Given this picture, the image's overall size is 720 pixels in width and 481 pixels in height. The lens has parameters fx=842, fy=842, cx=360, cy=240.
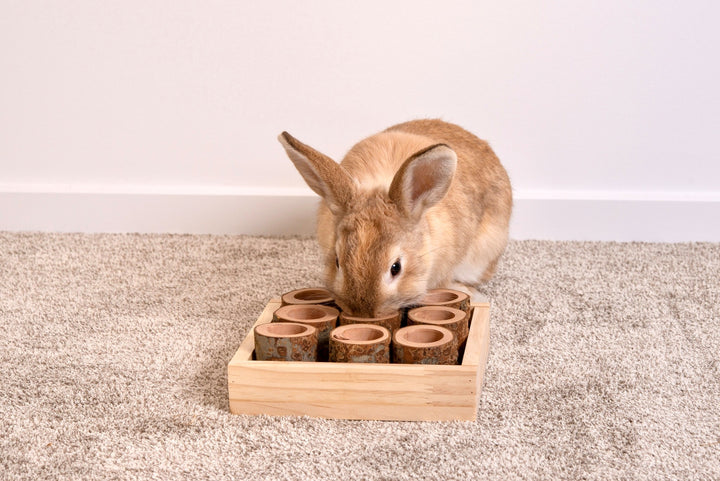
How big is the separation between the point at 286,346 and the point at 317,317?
176 mm

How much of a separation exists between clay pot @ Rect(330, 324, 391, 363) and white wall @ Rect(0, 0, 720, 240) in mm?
1315

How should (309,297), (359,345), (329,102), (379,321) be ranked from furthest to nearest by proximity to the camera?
(329,102) < (309,297) < (379,321) < (359,345)

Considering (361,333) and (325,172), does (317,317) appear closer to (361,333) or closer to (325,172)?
(361,333)

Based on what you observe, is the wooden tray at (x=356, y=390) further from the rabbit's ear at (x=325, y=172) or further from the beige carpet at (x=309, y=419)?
the rabbit's ear at (x=325, y=172)

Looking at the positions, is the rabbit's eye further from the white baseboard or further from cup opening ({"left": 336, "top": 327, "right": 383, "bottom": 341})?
the white baseboard

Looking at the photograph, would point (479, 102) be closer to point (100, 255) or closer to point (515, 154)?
point (515, 154)

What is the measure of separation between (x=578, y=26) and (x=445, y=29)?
1.43 ft

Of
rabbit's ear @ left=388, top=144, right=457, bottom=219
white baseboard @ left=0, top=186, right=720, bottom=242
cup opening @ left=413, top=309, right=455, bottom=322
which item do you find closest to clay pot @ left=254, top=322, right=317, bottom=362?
cup opening @ left=413, top=309, right=455, bottom=322

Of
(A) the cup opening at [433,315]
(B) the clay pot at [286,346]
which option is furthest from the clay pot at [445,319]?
(B) the clay pot at [286,346]

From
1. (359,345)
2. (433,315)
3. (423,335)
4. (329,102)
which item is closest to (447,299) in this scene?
(433,315)

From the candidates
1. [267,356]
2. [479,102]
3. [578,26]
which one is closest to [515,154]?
[479,102]

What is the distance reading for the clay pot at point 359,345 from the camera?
163cm

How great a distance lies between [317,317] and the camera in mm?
1828

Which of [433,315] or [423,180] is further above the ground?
[423,180]
